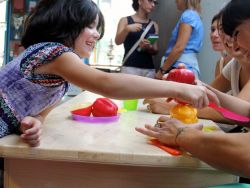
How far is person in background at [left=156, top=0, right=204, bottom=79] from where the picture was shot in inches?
100

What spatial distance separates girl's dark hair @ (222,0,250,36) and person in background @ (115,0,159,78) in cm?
160

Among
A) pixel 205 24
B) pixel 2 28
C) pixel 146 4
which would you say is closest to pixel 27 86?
pixel 146 4

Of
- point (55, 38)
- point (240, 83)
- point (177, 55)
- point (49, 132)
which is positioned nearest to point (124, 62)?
point (177, 55)

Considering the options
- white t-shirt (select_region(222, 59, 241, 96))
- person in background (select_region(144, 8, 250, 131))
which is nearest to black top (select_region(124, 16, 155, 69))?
person in background (select_region(144, 8, 250, 131))

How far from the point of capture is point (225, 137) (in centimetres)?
83

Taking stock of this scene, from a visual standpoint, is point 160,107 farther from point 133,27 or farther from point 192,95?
point 133,27

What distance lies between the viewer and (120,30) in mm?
2803

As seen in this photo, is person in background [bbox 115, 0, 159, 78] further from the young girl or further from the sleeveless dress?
the sleeveless dress

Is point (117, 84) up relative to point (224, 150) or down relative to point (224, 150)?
up

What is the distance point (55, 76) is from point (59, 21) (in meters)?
0.23

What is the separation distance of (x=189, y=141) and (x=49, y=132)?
1.36ft

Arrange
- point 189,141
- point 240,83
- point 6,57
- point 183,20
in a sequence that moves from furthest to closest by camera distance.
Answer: point 6,57 < point 183,20 < point 240,83 < point 189,141

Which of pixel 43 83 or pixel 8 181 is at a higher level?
pixel 43 83

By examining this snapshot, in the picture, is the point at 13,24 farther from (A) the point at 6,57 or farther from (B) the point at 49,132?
(B) the point at 49,132
